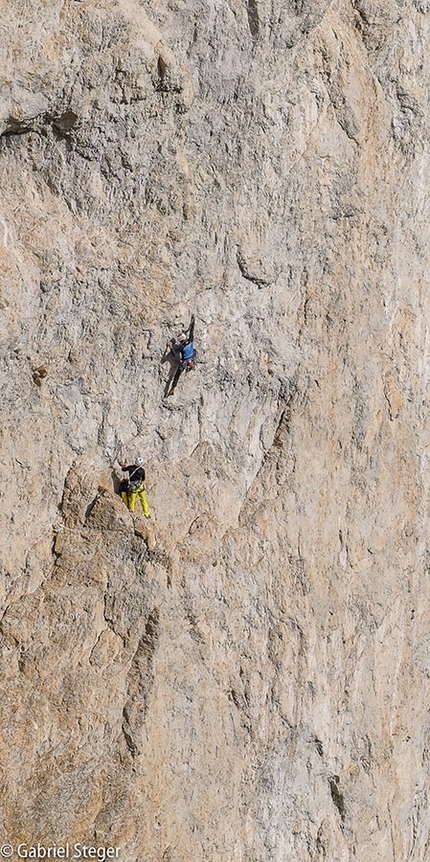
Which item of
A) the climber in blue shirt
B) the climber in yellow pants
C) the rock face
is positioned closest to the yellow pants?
the climber in yellow pants

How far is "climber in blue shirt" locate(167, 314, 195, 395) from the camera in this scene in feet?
43.7

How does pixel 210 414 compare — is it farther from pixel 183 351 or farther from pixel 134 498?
pixel 134 498

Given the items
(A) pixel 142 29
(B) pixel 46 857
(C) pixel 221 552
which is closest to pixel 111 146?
(A) pixel 142 29

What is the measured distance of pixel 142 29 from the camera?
12141 millimetres

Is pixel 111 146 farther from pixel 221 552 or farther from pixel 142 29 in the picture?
pixel 221 552

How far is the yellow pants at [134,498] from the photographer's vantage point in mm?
13008

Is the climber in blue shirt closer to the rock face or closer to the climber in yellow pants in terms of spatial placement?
the rock face

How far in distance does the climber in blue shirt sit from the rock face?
0.20 metres

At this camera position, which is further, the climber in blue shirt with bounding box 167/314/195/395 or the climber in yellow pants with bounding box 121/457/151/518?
the climber in blue shirt with bounding box 167/314/195/395

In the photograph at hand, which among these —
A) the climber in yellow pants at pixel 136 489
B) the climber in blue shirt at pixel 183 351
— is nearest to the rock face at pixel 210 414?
the climber in blue shirt at pixel 183 351

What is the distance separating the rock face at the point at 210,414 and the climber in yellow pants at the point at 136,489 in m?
0.37

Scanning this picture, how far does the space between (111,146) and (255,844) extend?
1012cm

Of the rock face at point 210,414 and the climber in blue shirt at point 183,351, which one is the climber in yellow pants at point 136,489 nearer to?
the rock face at point 210,414

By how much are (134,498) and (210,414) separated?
6.26ft
